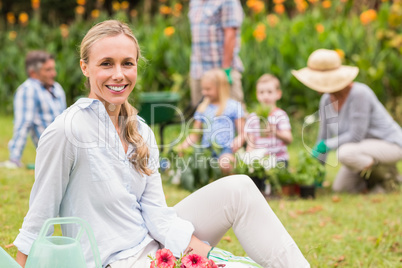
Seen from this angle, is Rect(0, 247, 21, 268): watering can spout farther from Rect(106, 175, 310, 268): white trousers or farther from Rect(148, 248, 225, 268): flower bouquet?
Rect(106, 175, 310, 268): white trousers

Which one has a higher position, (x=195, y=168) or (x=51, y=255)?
(x=51, y=255)

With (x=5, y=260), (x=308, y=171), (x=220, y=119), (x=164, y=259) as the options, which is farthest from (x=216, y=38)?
(x=5, y=260)

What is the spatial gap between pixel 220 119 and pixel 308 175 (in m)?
1.02

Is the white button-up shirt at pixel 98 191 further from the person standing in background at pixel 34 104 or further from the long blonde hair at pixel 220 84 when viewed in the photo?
the person standing in background at pixel 34 104

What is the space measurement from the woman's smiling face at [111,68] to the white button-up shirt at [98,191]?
0.07 meters

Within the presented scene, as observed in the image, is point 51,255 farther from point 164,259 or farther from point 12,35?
point 12,35

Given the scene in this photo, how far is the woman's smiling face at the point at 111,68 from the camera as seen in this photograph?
7.13 feet

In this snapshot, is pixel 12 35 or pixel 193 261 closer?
pixel 193 261

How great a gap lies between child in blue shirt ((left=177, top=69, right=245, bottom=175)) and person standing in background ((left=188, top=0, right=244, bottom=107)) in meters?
0.32

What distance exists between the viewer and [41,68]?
5.80 metres

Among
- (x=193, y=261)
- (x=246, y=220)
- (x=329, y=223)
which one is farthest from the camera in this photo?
(x=329, y=223)

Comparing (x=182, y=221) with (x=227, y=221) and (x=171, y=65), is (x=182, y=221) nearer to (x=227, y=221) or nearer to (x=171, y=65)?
(x=227, y=221)

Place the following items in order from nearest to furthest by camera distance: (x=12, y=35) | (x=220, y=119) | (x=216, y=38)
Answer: (x=220, y=119)
(x=216, y=38)
(x=12, y=35)

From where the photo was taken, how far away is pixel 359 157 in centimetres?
505
